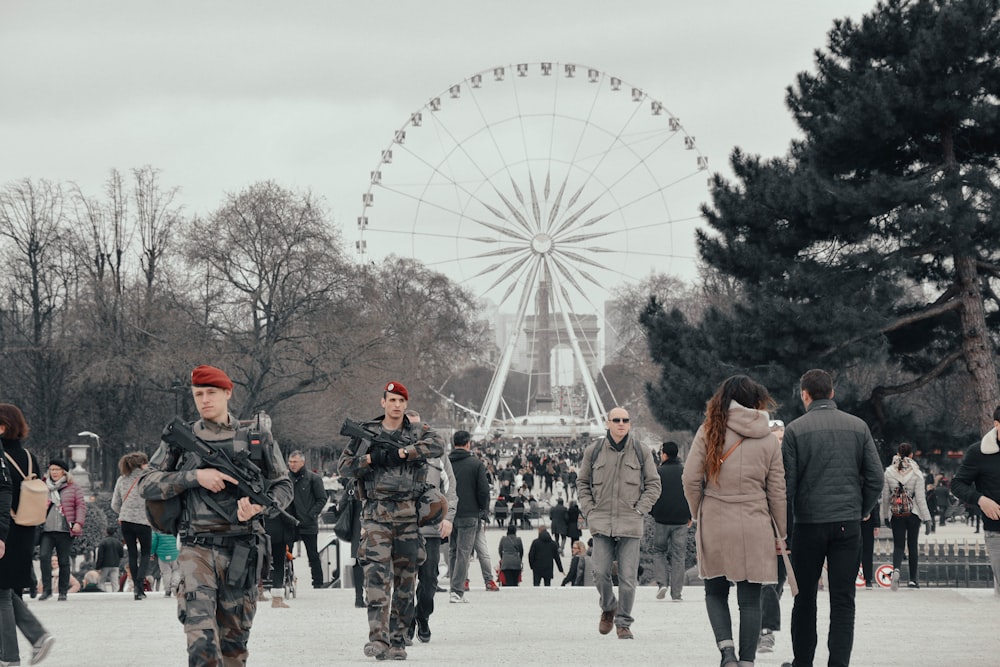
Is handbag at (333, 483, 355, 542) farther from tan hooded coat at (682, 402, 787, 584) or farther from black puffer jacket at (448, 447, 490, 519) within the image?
tan hooded coat at (682, 402, 787, 584)

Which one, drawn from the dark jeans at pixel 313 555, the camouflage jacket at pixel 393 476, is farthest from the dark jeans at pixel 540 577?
the camouflage jacket at pixel 393 476

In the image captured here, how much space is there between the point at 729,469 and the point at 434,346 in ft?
271

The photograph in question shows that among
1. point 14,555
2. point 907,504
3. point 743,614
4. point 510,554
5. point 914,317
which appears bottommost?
point 510,554

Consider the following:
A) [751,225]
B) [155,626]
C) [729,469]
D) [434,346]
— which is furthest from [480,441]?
[729,469]

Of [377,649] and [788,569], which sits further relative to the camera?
[377,649]

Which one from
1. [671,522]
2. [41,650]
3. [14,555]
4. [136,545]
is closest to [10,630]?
[41,650]

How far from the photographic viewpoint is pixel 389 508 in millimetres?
9641

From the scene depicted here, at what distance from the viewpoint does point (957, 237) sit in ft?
90.0

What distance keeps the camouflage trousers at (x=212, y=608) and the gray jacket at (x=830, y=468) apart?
Answer: 118 inches

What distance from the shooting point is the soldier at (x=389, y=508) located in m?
9.58

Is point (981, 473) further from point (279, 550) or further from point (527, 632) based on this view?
point (279, 550)

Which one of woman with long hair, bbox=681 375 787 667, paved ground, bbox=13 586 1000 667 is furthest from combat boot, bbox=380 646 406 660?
woman with long hair, bbox=681 375 787 667

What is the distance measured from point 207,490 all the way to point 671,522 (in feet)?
27.7

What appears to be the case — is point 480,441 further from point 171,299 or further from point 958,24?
point 958,24
